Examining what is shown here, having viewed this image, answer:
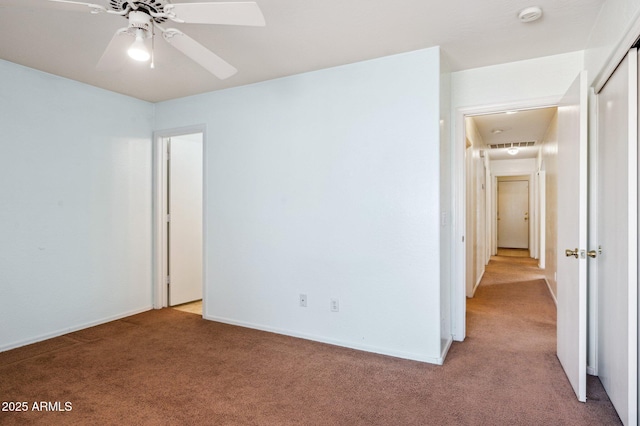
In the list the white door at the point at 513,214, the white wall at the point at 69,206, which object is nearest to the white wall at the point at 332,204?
the white wall at the point at 69,206

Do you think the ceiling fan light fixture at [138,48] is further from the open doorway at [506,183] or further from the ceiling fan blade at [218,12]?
the open doorway at [506,183]

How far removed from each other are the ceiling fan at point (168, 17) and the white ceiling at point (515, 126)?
10.5 ft

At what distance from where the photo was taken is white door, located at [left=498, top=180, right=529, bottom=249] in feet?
34.0

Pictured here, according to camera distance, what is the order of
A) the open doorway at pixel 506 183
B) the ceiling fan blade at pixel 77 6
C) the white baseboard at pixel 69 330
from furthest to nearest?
the open doorway at pixel 506 183 → the white baseboard at pixel 69 330 → the ceiling fan blade at pixel 77 6

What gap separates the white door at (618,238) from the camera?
69.4 inches

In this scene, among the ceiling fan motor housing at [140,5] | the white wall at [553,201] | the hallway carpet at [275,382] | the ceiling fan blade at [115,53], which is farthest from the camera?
the white wall at [553,201]

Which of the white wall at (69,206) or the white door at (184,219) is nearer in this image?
the white wall at (69,206)

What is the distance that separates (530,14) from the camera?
2234 mm

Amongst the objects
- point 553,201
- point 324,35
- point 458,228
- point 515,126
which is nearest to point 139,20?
point 324,35

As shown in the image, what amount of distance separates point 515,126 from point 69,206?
19.1ft

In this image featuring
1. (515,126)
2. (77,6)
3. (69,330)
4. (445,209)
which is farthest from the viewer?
(515,126)

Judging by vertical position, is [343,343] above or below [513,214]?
below

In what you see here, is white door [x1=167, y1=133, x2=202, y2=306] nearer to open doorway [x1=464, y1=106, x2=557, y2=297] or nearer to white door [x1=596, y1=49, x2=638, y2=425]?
open doorway [x1=464, y1=106, x2=557, y2=297]

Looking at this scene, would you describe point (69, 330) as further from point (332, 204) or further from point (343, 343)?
point (332, 204)
